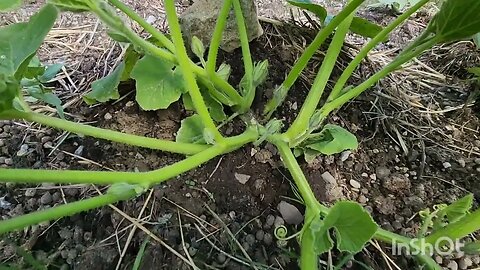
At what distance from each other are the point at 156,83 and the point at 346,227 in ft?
1.48

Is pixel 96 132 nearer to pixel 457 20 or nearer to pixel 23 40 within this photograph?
pixel 23 40

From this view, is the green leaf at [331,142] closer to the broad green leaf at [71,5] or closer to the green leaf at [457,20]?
the green leaf at [457,20]

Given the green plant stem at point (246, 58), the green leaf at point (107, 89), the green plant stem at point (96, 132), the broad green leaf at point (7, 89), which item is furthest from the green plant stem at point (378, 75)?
the broad green leaf at point (7, 89)

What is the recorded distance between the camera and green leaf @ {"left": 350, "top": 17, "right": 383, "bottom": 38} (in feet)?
3.31

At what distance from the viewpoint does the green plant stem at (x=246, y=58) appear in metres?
0.92

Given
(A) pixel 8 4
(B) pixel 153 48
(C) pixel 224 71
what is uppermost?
(A) pixel 8 4

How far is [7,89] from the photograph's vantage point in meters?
0.65

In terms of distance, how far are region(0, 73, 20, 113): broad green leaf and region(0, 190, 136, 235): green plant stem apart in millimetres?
137

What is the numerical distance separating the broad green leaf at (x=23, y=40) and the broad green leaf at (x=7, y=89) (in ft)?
0.08

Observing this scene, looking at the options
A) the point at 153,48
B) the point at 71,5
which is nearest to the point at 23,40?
the point at 71,5

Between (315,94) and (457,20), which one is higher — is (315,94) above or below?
below

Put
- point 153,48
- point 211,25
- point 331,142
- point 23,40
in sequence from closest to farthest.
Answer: point 23,40, point 153,48, point 331,142, point 211,25

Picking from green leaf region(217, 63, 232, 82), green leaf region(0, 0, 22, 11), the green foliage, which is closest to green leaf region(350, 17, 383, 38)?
the green foliage

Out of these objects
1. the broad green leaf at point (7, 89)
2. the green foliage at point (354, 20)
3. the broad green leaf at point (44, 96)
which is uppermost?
the broad green leaf at point (7, 89)
